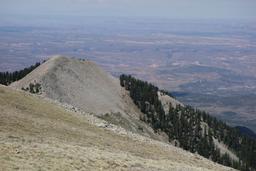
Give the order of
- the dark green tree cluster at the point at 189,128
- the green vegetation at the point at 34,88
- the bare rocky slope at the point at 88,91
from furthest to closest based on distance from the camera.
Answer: the dark green tree cluster at the point at 189,128, the bare rocky slope at the point at 88,91, the green vegetation at the point at 34,88

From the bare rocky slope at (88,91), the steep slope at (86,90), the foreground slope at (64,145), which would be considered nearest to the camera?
the foreground slope at (64,145)

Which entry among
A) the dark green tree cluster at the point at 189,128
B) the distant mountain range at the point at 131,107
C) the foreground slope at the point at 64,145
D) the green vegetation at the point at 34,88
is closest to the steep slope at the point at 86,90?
the distant mountain range at the point at 131,107

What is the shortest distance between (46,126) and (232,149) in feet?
293

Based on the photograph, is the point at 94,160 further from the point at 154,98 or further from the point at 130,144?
the point at 154,98

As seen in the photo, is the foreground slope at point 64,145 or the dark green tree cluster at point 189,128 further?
the dark green tree cluster at point 189,128

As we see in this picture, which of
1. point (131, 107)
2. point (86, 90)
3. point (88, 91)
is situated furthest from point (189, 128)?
point (86, 90)

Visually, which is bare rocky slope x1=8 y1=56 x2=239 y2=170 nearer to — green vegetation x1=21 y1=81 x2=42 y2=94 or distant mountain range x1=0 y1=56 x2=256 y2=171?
distant mountain range x1=0 y1=56 x2=256 y2=171

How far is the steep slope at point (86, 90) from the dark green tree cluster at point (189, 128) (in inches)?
147

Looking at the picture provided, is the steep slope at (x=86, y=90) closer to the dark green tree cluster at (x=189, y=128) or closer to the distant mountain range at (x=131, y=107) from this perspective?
the distant mountain range at (x=131, y=107)

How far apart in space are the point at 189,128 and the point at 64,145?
3326 inches

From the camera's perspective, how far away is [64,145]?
40219 mm

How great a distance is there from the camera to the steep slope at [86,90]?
95.3m

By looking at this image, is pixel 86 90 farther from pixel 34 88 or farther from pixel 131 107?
pixel 34 88

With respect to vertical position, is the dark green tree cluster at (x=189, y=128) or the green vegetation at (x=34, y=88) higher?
the green vegetation at (x=34, y=88)
